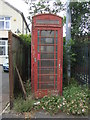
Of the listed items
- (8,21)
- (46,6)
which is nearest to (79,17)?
(46,6)

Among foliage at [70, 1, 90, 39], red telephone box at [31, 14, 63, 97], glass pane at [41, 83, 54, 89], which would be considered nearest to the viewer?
red telephone box at [31, 14, 63, 97]

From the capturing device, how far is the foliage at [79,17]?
5.89 meters

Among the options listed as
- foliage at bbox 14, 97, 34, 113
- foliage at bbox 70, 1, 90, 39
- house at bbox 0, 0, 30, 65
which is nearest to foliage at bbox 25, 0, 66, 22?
foliage at bbox 70, 1, 90, 39

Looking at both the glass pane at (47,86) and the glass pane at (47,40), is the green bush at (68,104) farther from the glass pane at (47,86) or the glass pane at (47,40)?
the glass pane at (47,40)

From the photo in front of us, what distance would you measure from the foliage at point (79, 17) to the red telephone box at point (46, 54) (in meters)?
1.80

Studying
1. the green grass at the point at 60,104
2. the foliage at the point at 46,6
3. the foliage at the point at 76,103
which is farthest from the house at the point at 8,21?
the foliage at the point at 76,103

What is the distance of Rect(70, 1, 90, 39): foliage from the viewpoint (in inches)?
232

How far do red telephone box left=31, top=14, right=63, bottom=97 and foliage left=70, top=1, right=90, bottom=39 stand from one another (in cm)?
180

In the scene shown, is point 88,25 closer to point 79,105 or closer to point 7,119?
point 79,105

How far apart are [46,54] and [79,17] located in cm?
257

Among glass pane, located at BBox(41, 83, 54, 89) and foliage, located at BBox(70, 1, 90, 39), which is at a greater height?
foliage, located at BBox(70, 1, 90, 39)

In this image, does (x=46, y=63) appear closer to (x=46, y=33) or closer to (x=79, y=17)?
(x=46, y=33)

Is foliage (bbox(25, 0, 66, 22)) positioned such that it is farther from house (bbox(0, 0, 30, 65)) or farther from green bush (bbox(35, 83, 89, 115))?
house (bbox(0, 0, 30, 65))

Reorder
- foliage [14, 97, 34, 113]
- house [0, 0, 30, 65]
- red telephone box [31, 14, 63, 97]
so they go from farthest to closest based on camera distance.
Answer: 1. house [0, 0, 30, 65]
2. red telephone box [31, 14, 63, 97]
3. foliage [14, 97, 34, 113]
